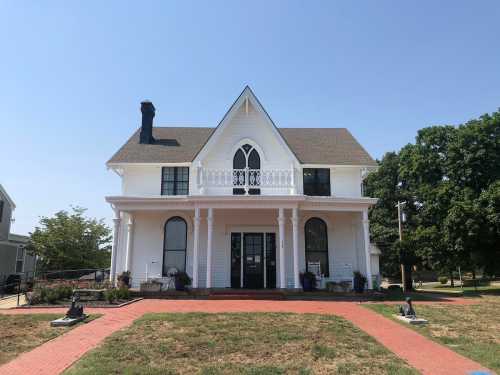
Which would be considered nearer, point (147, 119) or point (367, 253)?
point (367, 253)

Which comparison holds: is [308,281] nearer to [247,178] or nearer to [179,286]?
[247,178]

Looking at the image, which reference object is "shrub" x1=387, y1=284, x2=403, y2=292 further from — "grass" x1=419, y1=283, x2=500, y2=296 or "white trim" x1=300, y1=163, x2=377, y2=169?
"white trim" x1=300, y1=163, x2=377, y2=169

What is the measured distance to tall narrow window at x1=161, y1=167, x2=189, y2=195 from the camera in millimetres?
18844

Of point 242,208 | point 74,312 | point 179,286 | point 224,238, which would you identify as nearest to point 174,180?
point 224,238

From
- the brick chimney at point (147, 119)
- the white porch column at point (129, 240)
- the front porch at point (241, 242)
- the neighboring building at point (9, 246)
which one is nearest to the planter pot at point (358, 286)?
the front porch at point (241, 242)

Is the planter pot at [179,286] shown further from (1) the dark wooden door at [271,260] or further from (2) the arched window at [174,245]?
(1) the dark wooden door at [271,260]

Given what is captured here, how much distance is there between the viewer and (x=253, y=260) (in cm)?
1780

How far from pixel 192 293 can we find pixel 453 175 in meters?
19.8

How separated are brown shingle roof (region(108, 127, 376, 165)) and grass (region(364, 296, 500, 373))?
829 cm

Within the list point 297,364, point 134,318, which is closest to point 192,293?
point 134,318

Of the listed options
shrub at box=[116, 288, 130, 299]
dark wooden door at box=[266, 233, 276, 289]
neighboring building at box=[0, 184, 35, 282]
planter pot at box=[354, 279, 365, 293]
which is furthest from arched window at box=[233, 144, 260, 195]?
neighboring building at box=[0, 184, 35, 282]

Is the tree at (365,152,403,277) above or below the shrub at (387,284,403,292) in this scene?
above

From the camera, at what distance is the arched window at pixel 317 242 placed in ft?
58.7

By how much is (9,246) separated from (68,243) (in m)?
4.76
